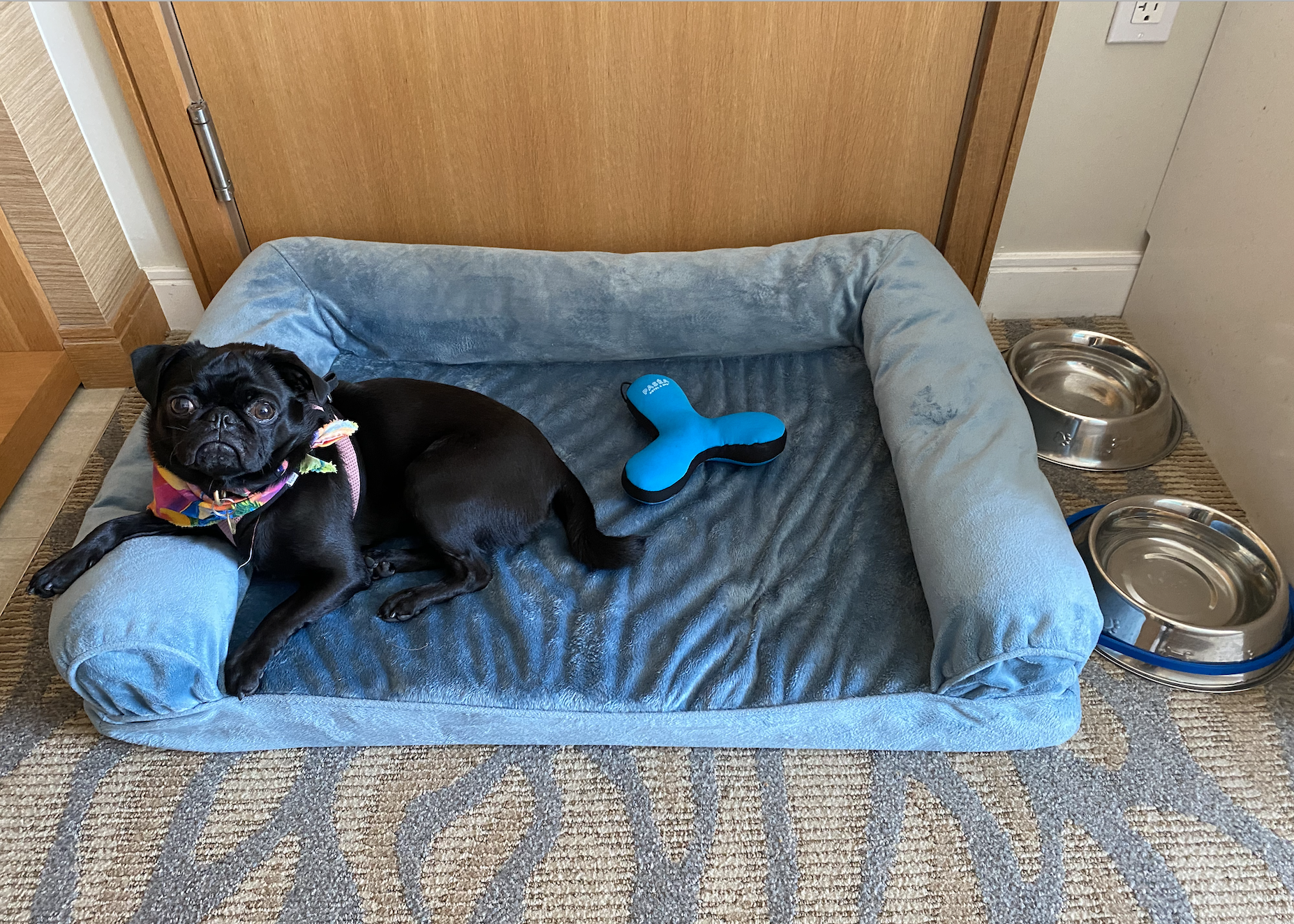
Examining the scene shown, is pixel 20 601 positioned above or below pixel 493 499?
below

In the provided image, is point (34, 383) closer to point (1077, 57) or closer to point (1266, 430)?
point (1077, 57)

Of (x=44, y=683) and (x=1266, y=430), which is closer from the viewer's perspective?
(x=44, y=683)

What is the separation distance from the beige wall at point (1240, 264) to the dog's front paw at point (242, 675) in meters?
1.77

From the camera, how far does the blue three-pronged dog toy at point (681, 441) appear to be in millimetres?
1566

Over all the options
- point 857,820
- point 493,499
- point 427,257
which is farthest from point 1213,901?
point 427,257

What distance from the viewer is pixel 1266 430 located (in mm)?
1655

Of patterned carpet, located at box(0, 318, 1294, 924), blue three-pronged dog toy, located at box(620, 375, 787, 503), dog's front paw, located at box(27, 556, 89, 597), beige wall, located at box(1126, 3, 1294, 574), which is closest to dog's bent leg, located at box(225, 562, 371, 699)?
patterned carpet, located at box(0, 318, 1294, 924)

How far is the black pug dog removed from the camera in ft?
3.90

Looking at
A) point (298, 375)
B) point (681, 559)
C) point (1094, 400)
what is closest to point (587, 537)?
point (681, 559)

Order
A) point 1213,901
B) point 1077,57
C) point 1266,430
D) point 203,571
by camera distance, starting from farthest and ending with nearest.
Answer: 1. point 1077,57
2. point 1266,430
3. point 203,571
4. point 1213,901

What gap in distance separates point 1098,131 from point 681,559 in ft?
4.71

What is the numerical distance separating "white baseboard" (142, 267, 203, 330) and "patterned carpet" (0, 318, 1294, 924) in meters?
1.12

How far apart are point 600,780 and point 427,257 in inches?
46.2

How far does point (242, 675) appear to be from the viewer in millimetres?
1241
